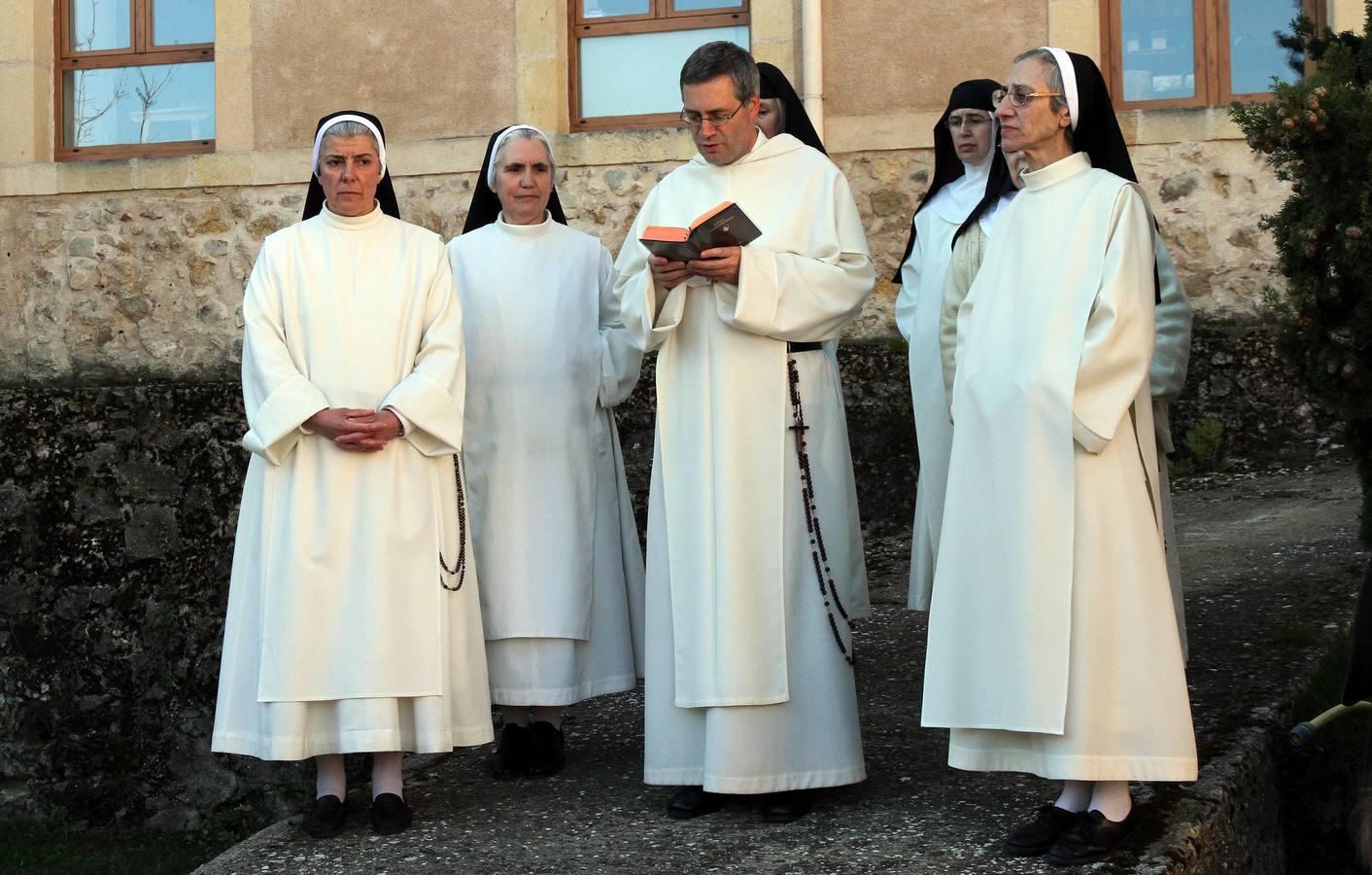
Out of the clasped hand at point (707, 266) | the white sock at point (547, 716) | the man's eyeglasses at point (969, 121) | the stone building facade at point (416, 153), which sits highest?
the stone building facade at point (416, 153)

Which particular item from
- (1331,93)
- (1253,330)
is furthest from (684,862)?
(1253,330)

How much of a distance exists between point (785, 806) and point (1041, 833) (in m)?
0.70

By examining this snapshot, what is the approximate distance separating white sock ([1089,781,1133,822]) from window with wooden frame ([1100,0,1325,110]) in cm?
595

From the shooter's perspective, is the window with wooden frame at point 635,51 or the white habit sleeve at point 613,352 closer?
the white habit sleeve at point 613,352

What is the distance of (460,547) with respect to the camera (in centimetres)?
444

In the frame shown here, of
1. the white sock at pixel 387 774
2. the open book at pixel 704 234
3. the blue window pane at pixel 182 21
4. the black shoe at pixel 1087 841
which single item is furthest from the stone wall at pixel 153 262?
the black shoe at pixel 1087 841

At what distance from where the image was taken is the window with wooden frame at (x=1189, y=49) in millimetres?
8727

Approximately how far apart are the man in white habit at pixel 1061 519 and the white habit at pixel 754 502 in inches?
21.2

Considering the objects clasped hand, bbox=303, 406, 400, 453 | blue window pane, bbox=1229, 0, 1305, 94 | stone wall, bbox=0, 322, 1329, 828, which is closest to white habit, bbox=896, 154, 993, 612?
clasped hand, bbox=303, 406, 400, 453

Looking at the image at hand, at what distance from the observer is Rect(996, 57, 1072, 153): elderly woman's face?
360cm

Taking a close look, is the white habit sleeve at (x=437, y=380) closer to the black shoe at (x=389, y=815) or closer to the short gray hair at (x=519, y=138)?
the short gray hair at (x=519, y=138)

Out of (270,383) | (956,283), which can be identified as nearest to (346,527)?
(270,383)

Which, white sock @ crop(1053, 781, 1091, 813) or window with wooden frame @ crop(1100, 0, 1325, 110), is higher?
window with wooden frame @ crop(1100, 0, 1325, 110)

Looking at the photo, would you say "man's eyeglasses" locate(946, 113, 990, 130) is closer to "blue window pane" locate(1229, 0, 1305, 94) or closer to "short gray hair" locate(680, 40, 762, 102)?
"short gray hair" locate(680, 40, 762, 102)
